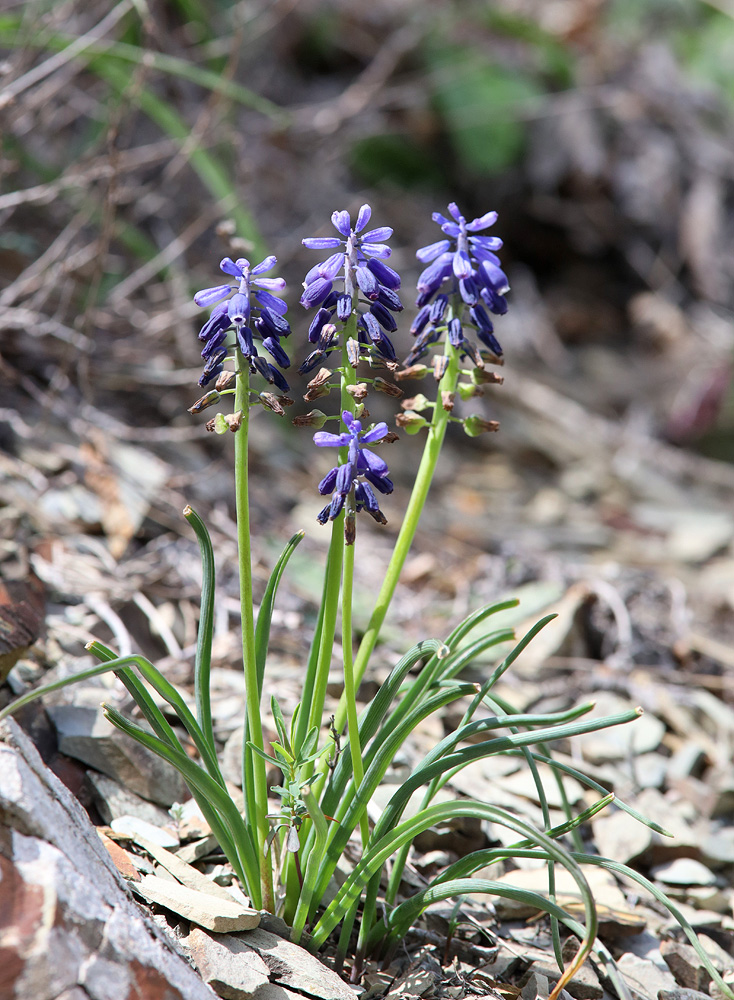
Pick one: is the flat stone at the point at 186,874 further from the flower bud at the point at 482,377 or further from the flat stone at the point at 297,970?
the flower bud at the point at 482,377

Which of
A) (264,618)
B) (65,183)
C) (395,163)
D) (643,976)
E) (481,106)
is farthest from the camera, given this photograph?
(395,163)

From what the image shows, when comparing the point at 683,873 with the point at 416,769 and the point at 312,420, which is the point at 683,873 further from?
the point at 312,420

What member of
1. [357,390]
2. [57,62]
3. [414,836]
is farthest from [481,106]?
[414,836]

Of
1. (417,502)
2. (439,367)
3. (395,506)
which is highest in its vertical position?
(395,506)

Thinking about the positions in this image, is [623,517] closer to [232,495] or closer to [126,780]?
[232,495]

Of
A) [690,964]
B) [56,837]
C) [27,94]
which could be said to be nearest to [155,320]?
[27,94]

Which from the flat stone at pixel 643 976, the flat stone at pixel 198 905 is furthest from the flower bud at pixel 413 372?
the flat stone at pixel 643 976
